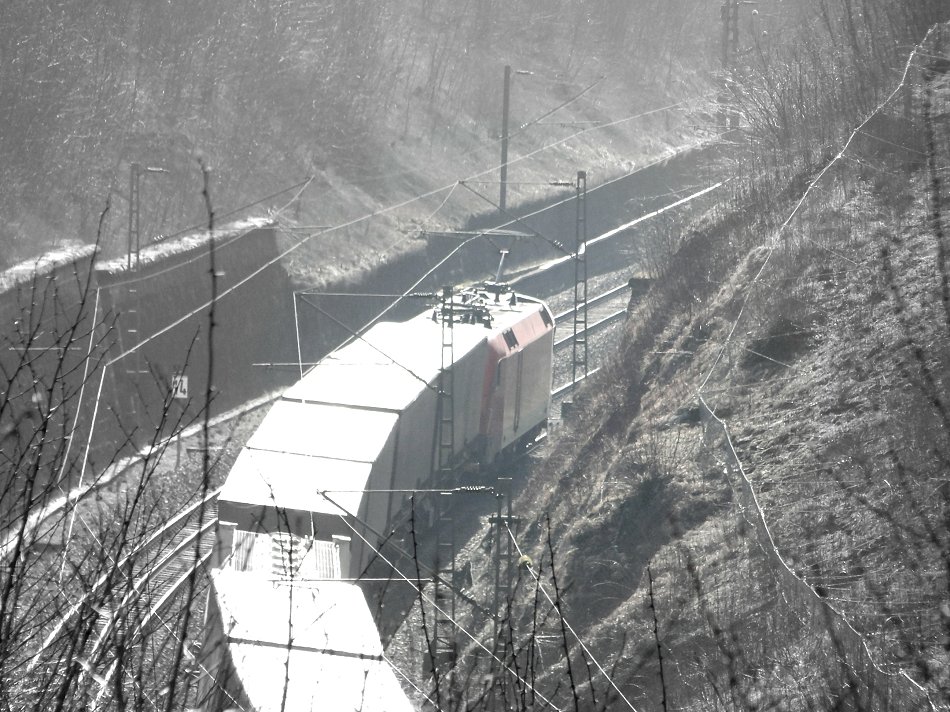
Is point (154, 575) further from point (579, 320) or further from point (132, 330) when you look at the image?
point (579, 320)

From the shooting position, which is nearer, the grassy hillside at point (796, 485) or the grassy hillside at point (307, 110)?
the grassy hillside at point (796, 485)

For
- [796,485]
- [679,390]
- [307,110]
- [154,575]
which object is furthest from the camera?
[307,110]

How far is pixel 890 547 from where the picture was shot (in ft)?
28.3

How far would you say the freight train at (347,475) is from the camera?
8.26m

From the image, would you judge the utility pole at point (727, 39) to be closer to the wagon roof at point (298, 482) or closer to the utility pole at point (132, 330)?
the utility pole at point (132, 330)

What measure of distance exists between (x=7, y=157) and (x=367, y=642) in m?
23.2

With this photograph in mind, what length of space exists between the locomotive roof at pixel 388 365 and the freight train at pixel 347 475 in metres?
0.03

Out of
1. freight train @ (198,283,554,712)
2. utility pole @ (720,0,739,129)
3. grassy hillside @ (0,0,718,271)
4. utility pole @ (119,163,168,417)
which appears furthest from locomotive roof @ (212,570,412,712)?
utility pole @ (720,0,739,129)

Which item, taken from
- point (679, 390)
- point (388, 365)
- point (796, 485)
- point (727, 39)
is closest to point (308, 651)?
point (796, 485)

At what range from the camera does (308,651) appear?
867cm

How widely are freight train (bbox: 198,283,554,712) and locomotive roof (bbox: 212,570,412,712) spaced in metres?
0.02

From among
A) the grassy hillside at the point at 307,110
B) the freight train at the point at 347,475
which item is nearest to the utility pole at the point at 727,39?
the grassy hillside at the point at 307,110

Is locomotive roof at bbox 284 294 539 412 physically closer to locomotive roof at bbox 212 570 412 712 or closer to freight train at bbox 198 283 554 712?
freight train at bbox 198 283 554 712

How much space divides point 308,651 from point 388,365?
8879 mm
